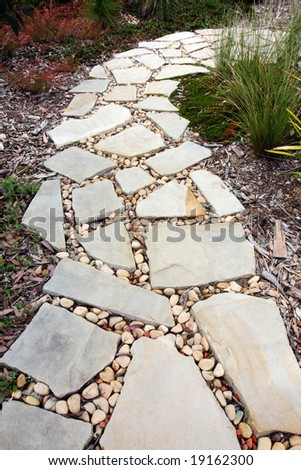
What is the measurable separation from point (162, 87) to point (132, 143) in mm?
1046

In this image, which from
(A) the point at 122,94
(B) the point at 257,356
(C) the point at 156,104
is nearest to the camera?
(B) the point at 257,356

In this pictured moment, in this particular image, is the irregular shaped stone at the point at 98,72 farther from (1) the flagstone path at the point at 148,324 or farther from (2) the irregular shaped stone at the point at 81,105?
(1) the flagstone path at the point at 148,324

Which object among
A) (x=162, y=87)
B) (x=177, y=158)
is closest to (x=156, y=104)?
(x=162, y=87)

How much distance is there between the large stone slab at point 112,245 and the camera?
1.73m

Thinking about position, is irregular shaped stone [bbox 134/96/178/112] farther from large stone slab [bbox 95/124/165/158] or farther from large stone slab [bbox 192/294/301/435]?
large stone slab [bbox 192/294/301/435]

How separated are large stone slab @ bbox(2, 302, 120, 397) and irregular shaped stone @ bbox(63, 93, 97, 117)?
199cm

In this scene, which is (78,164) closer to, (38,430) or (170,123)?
(170,123)

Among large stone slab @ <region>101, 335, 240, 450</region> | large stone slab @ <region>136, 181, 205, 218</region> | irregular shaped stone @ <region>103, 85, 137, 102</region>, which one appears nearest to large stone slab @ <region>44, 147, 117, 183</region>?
large stone slab @ <region>136, 181, 205, 218</region>

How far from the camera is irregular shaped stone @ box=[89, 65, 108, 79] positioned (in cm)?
361

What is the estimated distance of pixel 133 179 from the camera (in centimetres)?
223

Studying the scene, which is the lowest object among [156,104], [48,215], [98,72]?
[48,215]

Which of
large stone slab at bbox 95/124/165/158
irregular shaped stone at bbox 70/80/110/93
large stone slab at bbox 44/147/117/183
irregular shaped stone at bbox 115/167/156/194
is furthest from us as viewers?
irregular shaped stone at bbox 70/80/110/93

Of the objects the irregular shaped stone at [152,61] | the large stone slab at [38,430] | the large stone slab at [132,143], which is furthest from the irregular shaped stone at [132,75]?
the large stone slab at [38,430]
